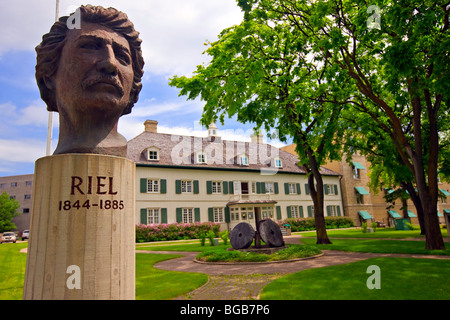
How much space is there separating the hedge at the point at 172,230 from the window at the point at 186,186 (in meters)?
3.47

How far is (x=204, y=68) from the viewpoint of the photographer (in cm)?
1326

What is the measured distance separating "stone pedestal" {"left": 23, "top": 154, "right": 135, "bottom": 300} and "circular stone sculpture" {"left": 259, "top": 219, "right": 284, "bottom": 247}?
11.0 metres

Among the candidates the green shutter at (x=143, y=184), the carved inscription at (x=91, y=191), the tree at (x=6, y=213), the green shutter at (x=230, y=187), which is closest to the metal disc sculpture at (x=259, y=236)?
the carved inscription at (x=91, y=191)

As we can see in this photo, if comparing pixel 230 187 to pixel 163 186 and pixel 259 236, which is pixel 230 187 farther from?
pixel 259 236

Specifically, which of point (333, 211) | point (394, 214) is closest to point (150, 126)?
point (333, 211)

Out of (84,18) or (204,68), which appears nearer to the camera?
(84,18)

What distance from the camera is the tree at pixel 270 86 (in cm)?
1256

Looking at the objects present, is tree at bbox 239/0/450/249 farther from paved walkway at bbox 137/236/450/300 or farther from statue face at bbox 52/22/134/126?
statue face at bbox 52/22/134/126

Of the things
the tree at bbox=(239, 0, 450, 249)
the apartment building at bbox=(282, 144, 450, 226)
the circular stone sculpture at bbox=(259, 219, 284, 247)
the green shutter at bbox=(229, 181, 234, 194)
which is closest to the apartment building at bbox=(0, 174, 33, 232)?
the green shutter at bbox=(229, 181, 234, 194)

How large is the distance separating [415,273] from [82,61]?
8.95 metres

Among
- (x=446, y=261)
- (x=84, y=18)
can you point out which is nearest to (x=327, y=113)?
(x=446, y=261)

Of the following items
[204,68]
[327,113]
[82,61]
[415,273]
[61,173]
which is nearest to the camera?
[61,173]
